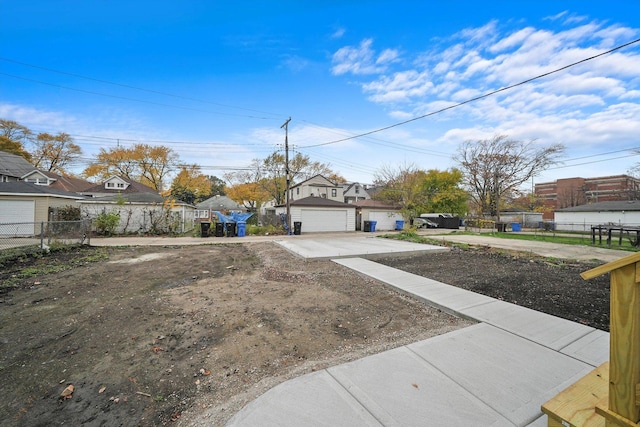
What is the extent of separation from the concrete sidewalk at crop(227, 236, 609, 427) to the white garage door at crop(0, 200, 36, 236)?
18670mm

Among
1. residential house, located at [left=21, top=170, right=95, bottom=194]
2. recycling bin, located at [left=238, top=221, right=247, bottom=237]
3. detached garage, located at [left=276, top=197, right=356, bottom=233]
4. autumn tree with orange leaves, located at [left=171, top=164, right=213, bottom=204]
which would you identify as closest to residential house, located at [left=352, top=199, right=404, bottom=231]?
detached garage, located at [left=276, top=197, right=356, bottom=233]

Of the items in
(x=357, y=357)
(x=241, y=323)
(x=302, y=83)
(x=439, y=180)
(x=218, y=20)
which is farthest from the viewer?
(x=439, y=180)

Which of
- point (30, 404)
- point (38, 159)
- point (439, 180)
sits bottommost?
point (30, 404)

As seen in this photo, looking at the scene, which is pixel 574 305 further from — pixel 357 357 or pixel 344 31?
pixel 344 31

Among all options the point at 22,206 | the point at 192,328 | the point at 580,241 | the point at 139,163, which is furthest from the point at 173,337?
the point at 139,163

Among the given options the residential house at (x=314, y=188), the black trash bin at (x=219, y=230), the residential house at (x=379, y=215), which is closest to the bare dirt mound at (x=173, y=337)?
the black trash bin at (x=219, y=230)

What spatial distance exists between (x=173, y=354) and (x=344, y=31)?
11.8m

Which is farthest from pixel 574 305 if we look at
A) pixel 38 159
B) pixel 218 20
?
pixel 38 159

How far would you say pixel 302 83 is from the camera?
13.2m

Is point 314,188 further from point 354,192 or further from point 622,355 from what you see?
point 622,355

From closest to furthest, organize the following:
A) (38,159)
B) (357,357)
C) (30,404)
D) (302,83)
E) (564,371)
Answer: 1. (30,404)
2. (564,371)
3. (357,357)
4. (302,83)
5. (38,159)

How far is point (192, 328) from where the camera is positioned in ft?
10.5

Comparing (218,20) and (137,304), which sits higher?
(218,20)

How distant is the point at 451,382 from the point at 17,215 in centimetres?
2103
